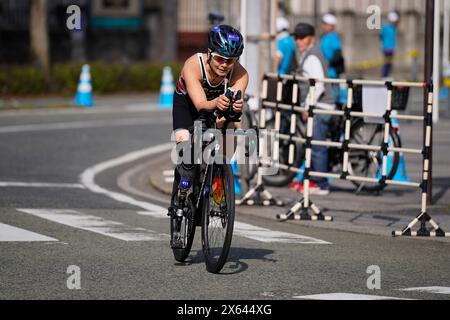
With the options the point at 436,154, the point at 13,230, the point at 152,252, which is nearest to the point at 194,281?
the point at 152,252

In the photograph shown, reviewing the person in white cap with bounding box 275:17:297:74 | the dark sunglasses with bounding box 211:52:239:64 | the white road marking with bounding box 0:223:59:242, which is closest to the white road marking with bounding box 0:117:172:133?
the person in white cap with bounding box 275:17:297:74

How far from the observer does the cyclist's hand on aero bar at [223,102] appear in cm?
895

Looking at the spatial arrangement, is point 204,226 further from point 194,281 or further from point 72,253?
point 72,253

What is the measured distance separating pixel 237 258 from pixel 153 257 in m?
0.67

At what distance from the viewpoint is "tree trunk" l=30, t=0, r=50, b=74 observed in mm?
34237

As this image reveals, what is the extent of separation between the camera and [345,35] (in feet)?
157

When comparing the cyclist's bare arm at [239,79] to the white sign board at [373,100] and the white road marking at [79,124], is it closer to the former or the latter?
the white sign board at [373,100]

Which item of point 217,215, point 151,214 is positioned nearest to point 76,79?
point 151,214

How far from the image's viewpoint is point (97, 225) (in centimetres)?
1176

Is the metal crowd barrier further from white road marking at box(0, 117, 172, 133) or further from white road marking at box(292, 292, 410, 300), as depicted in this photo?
white road marking at box(0, 117, 172, 133)

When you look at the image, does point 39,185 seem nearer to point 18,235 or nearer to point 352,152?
point 352,152

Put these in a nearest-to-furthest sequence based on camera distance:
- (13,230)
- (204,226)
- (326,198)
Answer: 1. (204,226)
2. (13,230)
3. (326,198)
